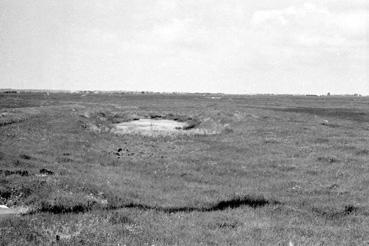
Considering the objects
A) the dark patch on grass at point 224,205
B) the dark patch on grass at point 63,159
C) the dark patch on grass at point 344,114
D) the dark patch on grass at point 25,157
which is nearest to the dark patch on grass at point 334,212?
the dark patch on grass at point 224,205

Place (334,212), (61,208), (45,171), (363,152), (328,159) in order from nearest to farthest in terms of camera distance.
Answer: (61,208)
(334,212)
(45,171)
(328,159)
(363,152)

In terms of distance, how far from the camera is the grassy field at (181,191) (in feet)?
38.3

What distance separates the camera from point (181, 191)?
17.8 metres

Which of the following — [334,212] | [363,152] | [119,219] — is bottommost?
[334,212]

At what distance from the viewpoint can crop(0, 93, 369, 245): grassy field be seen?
1166cm

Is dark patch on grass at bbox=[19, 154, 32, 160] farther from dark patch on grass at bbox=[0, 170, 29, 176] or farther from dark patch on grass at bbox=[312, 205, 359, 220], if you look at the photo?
dark patch on grass at bbox=[312, 205, 359, 220]

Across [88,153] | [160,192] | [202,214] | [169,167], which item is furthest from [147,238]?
[88,153]

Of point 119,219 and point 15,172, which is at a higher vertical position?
point 15,172

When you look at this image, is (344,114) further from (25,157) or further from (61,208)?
(61,208)

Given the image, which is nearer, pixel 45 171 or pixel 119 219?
pixel 119 219

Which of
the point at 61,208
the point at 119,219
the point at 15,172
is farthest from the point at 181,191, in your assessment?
the point at 15,172

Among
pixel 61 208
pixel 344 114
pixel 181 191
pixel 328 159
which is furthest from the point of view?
pixel 344 114

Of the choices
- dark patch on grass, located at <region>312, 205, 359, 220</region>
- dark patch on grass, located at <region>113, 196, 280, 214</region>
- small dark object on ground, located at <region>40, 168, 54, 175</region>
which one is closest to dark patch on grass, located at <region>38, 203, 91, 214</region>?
dark patch on grass, located at <region>113, 196, 280, 214</region>

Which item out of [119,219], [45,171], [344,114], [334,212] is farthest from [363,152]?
[344,114]
